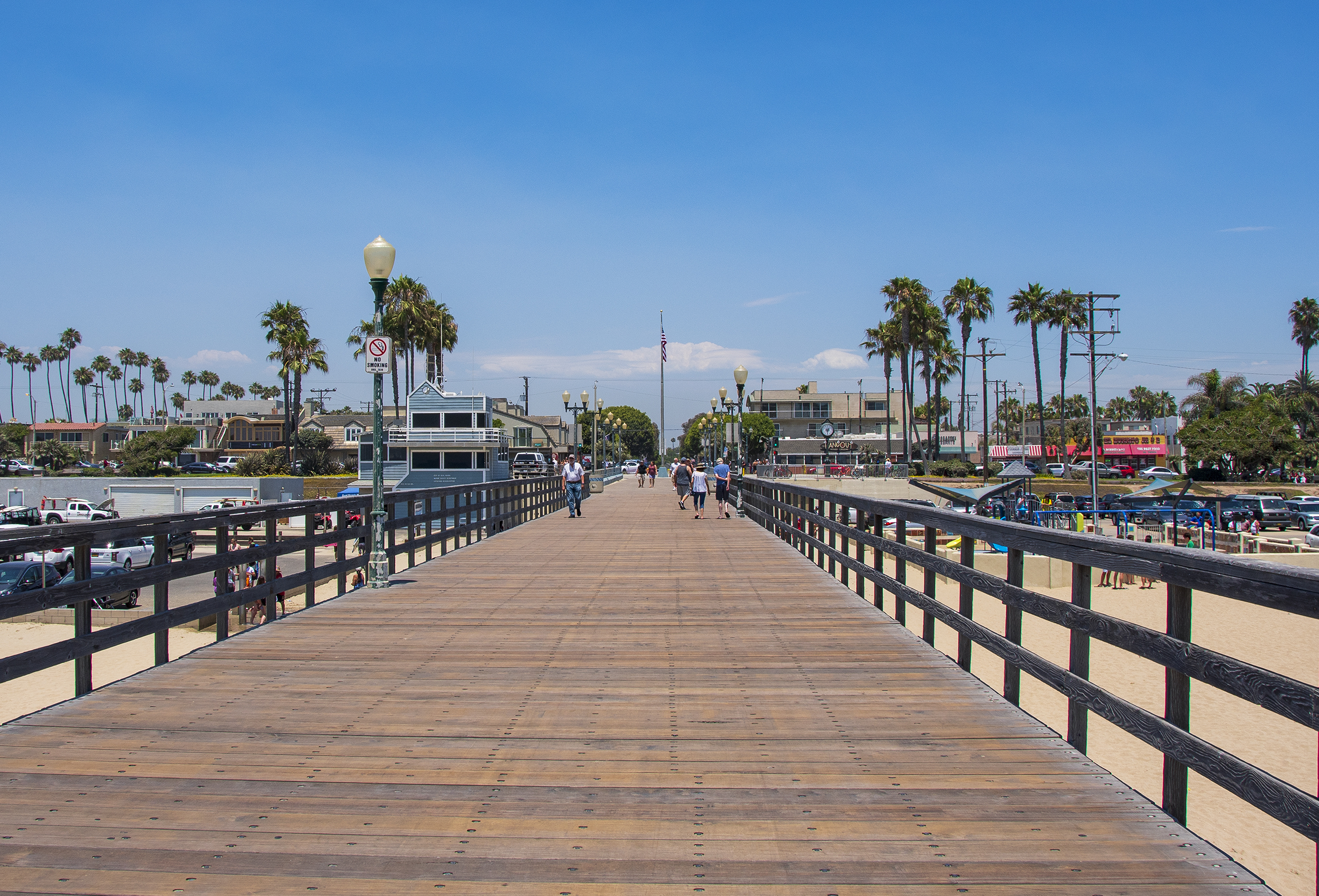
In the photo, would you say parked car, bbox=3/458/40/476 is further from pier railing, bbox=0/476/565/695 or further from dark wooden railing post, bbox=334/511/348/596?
pier railing, bbox=0/476/565/695

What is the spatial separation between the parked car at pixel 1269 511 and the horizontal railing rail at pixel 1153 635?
1682 inches

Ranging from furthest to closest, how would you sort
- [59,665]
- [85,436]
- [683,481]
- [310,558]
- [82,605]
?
[85,436]
[683,481]
[59,665]
[310,558]
[82,605]

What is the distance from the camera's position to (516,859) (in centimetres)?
353

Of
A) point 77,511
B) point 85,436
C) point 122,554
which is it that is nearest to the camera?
point 122,554

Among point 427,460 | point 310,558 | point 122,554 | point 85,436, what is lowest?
point 122,554

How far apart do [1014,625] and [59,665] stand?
16.5 metres

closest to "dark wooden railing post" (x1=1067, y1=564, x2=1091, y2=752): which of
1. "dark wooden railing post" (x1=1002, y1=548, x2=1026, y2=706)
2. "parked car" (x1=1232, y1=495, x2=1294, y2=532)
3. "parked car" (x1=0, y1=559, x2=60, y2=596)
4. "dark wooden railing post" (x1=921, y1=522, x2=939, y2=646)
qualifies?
"dark wooden railing post" (x1=1002, y1=548, x2=1026, y2=706)

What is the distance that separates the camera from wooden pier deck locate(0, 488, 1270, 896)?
3422 mm

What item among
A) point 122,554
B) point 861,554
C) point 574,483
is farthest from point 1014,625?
point 122,554

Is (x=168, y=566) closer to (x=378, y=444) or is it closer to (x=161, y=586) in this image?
(x=161, y=586)

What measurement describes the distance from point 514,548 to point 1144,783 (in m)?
9.99

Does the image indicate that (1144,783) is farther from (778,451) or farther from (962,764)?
(778,451)

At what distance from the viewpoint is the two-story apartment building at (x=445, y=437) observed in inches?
2224

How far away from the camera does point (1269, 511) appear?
4272cm
